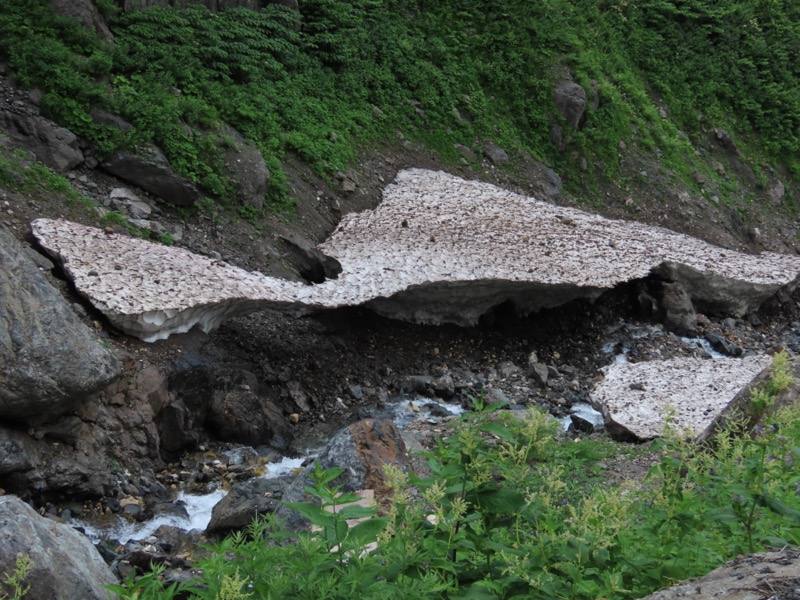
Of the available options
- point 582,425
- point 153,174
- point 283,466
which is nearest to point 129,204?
point 153,174

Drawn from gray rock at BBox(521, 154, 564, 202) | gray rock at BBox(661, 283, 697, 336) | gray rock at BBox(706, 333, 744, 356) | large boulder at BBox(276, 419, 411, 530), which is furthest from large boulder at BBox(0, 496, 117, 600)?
gray rock at BBox(521, 154, 564, 202)

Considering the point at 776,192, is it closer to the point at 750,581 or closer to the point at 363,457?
the point at 363,457

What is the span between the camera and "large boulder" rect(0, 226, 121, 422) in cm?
785

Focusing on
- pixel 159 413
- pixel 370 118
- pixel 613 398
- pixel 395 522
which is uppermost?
pixel 395 522

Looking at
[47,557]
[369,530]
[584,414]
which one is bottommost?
[584,414]

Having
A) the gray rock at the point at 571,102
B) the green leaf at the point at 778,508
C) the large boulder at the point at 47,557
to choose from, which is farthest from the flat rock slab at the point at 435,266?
the green leaf at the point at 778,508

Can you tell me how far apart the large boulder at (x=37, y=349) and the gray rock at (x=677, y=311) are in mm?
10814

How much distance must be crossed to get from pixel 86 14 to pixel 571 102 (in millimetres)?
11830

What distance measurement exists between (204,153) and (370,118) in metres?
5.33

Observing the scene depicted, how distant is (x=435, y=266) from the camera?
40.8 feet

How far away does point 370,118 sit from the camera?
1819cm

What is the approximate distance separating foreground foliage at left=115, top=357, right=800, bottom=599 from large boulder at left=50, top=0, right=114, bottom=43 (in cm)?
1300

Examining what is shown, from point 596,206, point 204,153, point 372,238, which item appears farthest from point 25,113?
point 596,206

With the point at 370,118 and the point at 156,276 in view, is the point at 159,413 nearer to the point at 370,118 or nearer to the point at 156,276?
the point at 156,276
